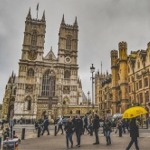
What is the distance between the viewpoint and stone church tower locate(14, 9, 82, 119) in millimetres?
65250

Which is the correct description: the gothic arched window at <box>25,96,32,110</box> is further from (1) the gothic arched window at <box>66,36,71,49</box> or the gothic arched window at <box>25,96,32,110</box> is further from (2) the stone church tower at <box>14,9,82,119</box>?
(1) the gothic arched window at <box>66,36,71,49</box>

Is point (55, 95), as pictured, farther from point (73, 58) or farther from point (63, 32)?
point (63, 32)

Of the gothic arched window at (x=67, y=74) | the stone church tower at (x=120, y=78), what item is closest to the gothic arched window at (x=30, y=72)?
the gothic arched window at (x=67, y=74)

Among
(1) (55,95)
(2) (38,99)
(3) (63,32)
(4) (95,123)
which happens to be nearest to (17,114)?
(2) (38,99)

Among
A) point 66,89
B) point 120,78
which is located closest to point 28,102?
point 66,89

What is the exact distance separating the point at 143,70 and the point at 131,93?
20.5ft

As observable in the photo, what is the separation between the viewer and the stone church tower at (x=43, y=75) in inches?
2569

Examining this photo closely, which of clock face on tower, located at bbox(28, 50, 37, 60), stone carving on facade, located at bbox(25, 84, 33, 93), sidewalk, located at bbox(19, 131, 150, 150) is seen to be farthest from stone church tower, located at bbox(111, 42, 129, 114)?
clock face on tower, located at bbox(28, 50, 37, 60)

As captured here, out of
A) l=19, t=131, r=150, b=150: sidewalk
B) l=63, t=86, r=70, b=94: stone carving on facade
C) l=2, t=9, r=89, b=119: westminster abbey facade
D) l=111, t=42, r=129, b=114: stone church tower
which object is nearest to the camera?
l=19, t=131, r=150, b=150: sidewalk

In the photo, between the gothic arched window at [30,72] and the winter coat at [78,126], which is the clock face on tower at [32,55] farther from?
the winter coat at [78,126]

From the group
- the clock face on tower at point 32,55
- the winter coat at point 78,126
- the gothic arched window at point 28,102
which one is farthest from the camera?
the clock face on tower at point 32,55

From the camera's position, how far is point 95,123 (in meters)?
12.9

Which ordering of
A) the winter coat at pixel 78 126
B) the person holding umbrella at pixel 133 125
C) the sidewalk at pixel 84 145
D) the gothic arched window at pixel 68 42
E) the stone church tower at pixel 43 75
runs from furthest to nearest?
1. the gothic arched window at pixel 68 42
2. the stone church tower at pixel 43 75
3. the winter coat at pixel 78 126
4. the sidewalk at pixel 84 145
5. the person holding umbrella at pixel 133 125

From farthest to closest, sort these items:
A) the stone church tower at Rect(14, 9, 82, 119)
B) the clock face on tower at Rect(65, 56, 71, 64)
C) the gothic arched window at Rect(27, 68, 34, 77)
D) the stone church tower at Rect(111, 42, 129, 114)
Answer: the clock face on tower at Rect(65, 56, 71, 64), the gothic arched window at Rect(27, 68, 34, 77), the stone church tower at Rect(14, 9, 82, 119), the stone church tower at Rect(111, 42, 129, 114)
